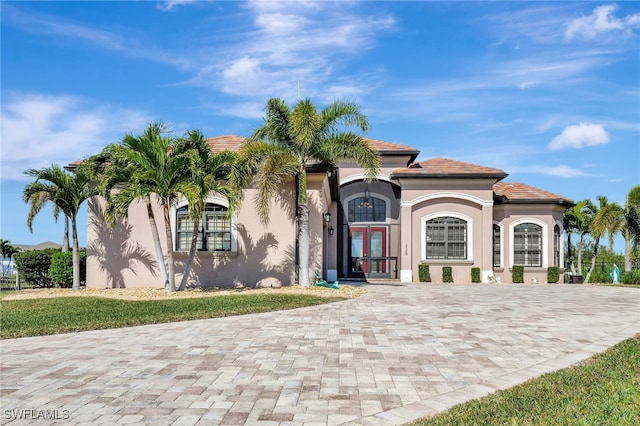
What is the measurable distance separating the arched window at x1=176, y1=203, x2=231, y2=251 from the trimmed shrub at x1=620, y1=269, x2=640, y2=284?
18651 mm

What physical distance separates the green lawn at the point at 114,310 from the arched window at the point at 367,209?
10057mm

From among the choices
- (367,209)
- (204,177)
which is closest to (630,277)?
(367,209)

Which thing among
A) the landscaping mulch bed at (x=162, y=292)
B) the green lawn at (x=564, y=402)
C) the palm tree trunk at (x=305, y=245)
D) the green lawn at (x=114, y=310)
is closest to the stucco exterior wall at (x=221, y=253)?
the landscaping mulch bed at (x=162, y=292)

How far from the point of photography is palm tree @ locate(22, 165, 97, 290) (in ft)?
51.2

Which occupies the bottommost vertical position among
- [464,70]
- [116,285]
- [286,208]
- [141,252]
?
[116,285]

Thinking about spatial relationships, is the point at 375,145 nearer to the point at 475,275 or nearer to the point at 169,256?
the point at 475,275

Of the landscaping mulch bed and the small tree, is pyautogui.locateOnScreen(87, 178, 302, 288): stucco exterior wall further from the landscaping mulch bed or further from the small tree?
the small tree

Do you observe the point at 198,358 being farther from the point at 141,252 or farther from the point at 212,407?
the point at 141,252

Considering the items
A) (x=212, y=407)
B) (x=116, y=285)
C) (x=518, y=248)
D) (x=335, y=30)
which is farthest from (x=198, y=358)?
(x=518, y=248)

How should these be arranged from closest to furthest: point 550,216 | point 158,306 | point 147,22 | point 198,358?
point 198,358
point 147,22
point 158,306
point 550,216

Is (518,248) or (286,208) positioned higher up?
(286,208)

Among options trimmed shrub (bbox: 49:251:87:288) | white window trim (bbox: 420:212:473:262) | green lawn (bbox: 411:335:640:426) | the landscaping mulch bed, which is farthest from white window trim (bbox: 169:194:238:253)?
green lawn (bbox: 411:335:640:426)

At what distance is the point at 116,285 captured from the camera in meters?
16.8

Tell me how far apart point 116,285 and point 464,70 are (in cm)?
1308
